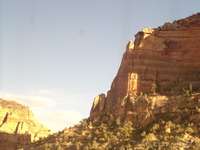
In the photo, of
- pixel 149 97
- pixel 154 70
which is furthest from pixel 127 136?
pixel 154 70

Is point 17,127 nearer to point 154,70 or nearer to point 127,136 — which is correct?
point 154,70

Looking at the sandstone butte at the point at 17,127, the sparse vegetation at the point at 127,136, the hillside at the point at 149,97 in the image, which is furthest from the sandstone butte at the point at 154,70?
the sandstone butte at the point at 17,127

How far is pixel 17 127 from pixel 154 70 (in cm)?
4759

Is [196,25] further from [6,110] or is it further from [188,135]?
[6,110]

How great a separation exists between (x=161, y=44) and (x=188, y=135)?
18.8m

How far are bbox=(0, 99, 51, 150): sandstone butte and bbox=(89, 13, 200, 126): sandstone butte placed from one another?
29.5 meters

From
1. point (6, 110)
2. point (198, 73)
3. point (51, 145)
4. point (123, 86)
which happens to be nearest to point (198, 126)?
point (198, 73)

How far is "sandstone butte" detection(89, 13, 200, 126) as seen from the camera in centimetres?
4981

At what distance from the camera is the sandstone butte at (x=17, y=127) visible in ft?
275

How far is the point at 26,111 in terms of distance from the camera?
10156cm

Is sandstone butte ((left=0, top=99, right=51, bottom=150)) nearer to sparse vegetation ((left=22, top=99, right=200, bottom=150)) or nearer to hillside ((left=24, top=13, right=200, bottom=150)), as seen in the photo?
sparse vegetation ((left=22, top=99, right=200, bottom=150))

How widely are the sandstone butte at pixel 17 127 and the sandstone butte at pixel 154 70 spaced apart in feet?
96.6

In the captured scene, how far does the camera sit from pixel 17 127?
89.1 meters

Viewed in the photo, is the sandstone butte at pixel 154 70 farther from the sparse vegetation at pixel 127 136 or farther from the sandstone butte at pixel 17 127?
the sandstone butte at pixel 17 127
